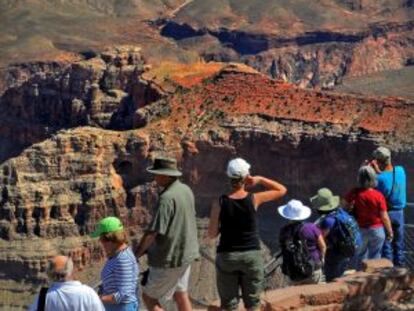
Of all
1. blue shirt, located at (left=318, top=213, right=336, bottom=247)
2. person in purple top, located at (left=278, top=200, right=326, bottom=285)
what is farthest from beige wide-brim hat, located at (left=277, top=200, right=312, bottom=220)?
blue shirt, located at (left=318, top=213, right=336, bottom=247)

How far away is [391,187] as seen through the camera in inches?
606

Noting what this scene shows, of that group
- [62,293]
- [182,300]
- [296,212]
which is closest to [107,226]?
[62,293]

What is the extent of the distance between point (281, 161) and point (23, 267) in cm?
1441

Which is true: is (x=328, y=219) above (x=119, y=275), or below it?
above

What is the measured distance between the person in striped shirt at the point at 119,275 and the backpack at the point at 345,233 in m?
4.27

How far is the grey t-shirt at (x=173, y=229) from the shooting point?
1137cm

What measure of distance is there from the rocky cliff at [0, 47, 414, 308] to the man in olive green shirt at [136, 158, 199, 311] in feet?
98.4

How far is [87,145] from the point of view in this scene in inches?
1810

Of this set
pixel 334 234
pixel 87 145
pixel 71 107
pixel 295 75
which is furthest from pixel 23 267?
pixel 295 75

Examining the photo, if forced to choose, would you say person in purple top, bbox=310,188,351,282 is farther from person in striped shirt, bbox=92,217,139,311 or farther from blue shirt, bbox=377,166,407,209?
person in striped shirt, bbox=92,217,139,311

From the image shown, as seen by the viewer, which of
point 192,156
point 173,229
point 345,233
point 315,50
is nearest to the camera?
point 173,229

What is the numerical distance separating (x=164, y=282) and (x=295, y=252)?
268 cm

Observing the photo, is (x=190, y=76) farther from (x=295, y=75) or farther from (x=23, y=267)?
(x=295, y=75)

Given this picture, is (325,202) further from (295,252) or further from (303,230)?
(295,252)
